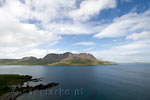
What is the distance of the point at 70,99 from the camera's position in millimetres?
52344

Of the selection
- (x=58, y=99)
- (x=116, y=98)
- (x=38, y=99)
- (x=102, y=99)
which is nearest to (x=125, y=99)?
(x=116, y=98)

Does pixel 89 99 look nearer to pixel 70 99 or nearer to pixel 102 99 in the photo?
pixel 102 99

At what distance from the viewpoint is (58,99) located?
5234 cm

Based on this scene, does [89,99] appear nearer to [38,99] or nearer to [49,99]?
[49,99]

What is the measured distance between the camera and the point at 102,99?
170 feet

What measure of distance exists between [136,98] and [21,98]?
64364 mm

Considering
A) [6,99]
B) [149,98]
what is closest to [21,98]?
[6,99]

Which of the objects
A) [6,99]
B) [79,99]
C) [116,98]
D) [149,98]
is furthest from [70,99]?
[149,98]

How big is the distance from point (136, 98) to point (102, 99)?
62.2ft

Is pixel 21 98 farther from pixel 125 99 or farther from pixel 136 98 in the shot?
pixel 136 98


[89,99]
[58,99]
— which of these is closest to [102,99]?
[89,99]

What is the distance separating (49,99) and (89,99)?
2204 cm

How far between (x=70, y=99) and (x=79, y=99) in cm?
499

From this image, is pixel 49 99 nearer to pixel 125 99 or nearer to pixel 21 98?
pixel 21 98
